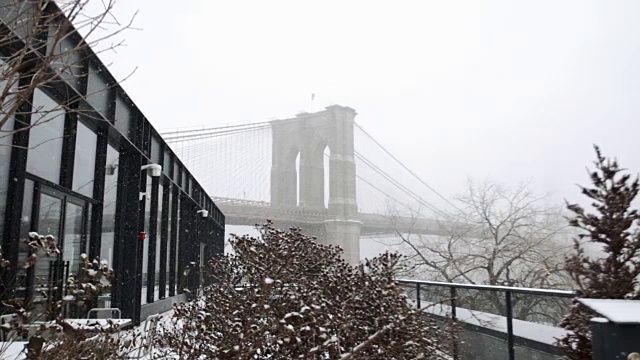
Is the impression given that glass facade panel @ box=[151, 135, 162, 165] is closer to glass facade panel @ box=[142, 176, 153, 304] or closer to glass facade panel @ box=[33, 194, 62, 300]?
glass facade panel @ box=[142, 176, 153, 304]

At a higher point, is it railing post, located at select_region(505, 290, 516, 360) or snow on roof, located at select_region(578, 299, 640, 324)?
snow on roof, located at select_region(578, 299, 640, 324)

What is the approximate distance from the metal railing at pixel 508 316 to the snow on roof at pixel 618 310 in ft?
4.42

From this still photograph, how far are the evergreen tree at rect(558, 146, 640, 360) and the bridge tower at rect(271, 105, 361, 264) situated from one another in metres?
34.1

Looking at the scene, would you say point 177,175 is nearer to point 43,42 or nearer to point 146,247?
point 146,247

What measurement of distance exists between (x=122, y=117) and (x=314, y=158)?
3432 cm

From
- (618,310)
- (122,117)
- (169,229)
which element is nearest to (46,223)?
(122,117)

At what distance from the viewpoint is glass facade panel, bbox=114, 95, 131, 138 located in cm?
890

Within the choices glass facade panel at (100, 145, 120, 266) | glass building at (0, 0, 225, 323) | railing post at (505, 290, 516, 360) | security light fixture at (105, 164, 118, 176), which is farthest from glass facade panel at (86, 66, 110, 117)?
railing post at (505, 290, 516, 360)

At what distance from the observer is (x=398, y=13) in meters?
130

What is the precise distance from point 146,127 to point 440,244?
15324 mm

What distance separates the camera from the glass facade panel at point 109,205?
8.83 metres

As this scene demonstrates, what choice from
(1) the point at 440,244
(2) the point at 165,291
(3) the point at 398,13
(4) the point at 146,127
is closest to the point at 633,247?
(4) the point at 146,127

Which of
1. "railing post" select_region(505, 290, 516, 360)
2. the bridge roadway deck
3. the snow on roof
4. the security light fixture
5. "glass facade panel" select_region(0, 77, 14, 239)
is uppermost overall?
the bridge roadway deck

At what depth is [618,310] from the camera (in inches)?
113
